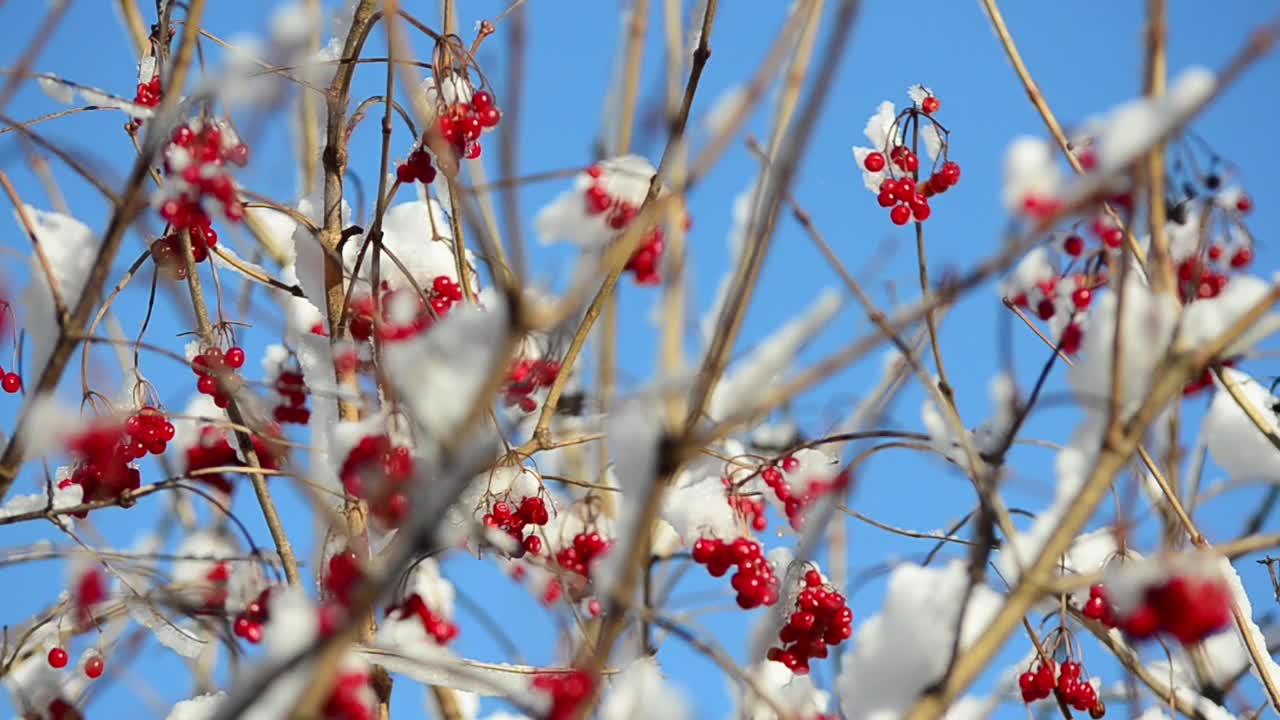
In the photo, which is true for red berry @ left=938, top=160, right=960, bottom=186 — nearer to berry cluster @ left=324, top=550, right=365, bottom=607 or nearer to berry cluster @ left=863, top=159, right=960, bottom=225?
berry cluster @ left=863, top=159, right=960, bottom=225

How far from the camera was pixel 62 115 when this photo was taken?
143 centimetres

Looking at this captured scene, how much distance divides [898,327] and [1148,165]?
229mm

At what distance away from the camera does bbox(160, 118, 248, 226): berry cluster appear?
4.33 ft

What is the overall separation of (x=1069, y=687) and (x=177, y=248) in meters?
1.27

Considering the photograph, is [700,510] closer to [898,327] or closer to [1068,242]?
[1068,242]

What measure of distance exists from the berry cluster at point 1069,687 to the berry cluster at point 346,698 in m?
1.13

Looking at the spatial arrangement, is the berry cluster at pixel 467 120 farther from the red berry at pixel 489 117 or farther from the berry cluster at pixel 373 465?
the berry cluster at pixel 373 465

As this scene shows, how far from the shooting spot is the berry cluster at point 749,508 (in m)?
1.80

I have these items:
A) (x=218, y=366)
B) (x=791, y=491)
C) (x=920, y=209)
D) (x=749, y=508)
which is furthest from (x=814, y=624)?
(x=218, y=366)

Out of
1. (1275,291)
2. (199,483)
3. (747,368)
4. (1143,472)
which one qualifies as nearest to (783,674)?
(747,368)

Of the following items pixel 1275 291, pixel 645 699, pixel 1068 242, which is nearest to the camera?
pixel 1275 291

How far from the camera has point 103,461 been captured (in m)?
1.40

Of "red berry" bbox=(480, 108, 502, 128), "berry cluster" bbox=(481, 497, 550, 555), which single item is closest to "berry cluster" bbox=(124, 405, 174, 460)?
"berry cluster" bbox=(481, 497, 550, 555)

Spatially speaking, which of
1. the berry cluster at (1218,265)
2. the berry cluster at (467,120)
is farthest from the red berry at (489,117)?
the berry cluster at (1218,265)
